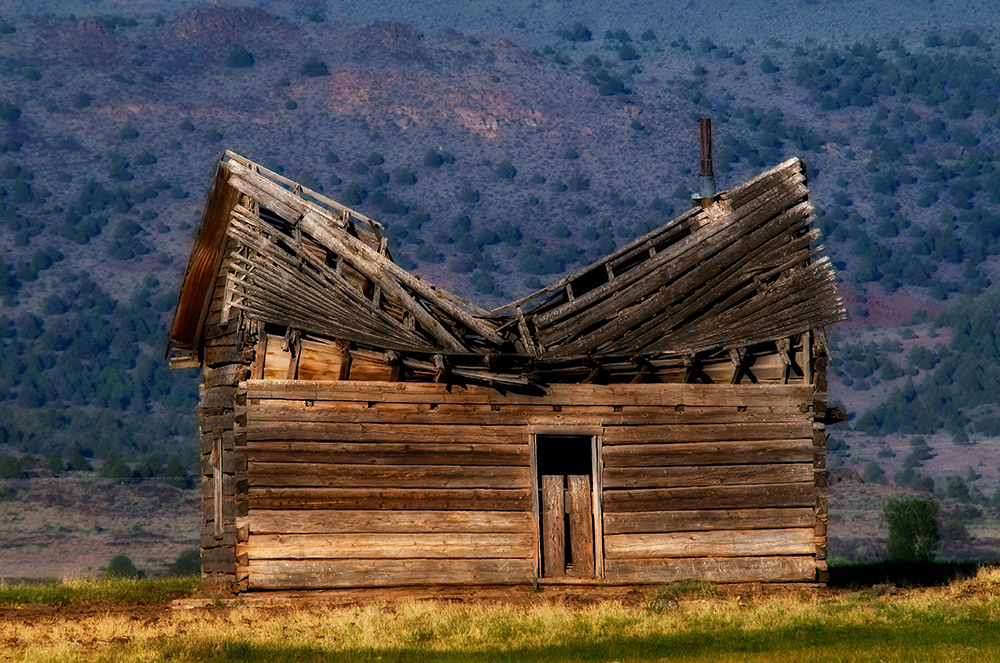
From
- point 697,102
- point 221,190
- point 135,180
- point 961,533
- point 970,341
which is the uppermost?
point 697,102

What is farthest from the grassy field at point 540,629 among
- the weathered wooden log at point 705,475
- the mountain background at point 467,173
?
the mountain background at point 467,173

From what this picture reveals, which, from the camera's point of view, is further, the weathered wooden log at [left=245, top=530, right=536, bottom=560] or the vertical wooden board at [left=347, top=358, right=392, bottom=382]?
the vertical wooden board at [left=347, top=358, right=392, bottom=382]

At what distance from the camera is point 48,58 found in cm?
15825

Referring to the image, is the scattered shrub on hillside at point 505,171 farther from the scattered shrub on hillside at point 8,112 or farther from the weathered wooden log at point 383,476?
the weathered wooden log at point 383,476

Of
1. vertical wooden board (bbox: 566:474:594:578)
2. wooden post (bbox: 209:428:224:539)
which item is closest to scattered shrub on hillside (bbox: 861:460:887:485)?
vertical wooden board (bbox: 566:474:594:578)

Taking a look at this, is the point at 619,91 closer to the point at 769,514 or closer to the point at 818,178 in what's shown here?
the point at 818,178

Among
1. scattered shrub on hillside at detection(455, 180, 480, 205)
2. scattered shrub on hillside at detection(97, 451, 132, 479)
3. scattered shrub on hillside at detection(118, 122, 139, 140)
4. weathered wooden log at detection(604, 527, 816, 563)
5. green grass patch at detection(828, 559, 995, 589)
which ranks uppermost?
scattered shrub on hillside at detection(118, 122, 139, 140)

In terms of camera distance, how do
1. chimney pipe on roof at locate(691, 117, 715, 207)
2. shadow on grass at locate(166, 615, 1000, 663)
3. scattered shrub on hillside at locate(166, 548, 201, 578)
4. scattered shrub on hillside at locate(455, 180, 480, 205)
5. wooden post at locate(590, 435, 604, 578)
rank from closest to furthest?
1. shadow on grass at locate(166, 615, 1000, 663)
2. wooden post at locate(590, 435, 604, 578)
3. chimney pipe on roof at locate(691, 117, 715, 207)
4. scattered shrub on hillside at locate(166, 548, 201, 578)
5. scattered shrub on hillside at locate(455, 180, 480, 205)

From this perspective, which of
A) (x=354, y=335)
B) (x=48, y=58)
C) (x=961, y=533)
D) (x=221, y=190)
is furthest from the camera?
(x=48, y=58)

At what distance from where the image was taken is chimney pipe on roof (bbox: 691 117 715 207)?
1814 centimetres

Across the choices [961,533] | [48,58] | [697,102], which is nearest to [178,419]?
[961,533]

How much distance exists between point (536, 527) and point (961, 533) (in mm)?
34518

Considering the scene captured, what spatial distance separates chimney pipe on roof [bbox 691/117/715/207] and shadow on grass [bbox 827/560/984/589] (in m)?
5.84

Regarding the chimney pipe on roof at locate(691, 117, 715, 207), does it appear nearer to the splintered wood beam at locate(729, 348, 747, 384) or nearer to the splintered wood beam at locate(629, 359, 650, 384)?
the splintered wood beam at locate(729, 348, 747, 384)
